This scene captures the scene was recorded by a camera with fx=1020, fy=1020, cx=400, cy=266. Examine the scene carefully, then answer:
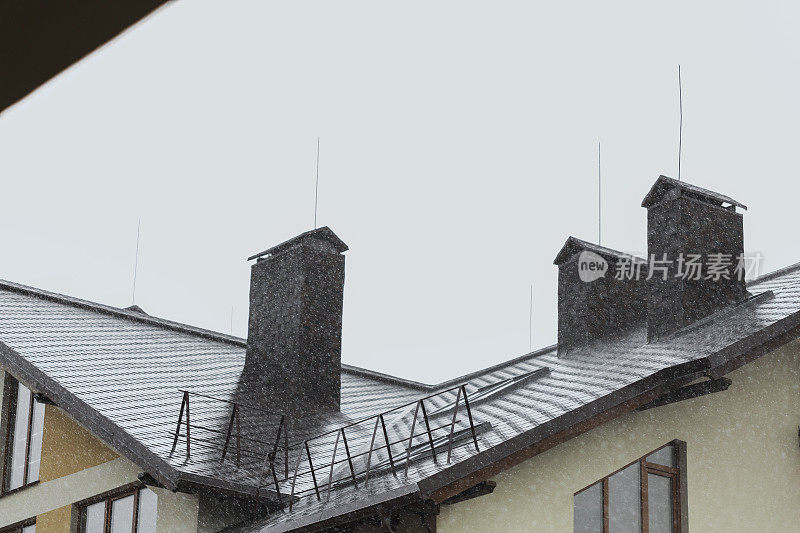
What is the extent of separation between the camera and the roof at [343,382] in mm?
7438

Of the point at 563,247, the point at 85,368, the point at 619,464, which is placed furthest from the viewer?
the point at 563,247

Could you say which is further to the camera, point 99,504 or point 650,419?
point 99,504

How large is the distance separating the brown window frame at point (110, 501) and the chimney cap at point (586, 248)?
5.62 metres

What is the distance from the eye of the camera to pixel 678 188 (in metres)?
10.4

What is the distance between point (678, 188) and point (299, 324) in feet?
15.1

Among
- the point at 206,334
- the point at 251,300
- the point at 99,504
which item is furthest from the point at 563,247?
the point at 99,504

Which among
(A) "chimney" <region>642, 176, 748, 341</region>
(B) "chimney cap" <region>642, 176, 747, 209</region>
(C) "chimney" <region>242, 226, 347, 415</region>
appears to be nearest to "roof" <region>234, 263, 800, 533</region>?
(A) "chimney" <region>642, 176, 748, 341</region>

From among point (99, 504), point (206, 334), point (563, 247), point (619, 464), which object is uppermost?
point (563, 247)

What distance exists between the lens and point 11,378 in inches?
480

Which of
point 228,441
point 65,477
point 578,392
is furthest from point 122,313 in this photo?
point 578,392

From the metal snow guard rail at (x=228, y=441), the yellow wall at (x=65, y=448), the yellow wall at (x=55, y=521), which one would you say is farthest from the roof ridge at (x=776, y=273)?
the yellow wall at (x=55, y=521)

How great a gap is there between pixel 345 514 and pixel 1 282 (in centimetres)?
831

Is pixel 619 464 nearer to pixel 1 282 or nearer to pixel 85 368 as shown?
pixel 85 368

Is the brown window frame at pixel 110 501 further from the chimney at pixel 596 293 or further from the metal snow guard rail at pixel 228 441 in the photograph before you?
the chimney at pixel 596 293
